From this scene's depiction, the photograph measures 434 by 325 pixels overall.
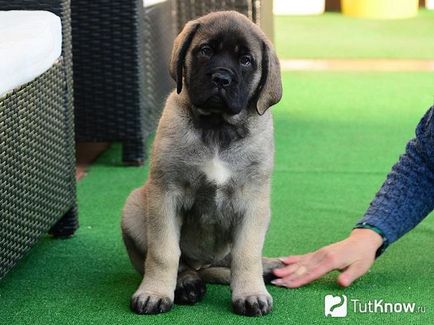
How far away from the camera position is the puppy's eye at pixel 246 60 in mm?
2658

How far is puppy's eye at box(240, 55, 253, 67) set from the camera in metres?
2.66

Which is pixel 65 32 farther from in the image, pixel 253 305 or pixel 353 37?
pixel 353 37

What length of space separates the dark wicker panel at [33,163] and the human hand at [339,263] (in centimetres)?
76

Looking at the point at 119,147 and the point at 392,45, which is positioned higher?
the point at 119,147

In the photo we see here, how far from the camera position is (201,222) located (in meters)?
2.78

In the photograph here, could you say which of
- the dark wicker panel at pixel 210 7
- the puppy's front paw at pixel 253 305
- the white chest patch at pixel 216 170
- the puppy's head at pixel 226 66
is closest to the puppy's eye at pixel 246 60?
the puppy's head at pixel 226 66

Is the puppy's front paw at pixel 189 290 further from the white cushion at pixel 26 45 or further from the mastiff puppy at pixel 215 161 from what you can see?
the white cushion at pixel 26 45

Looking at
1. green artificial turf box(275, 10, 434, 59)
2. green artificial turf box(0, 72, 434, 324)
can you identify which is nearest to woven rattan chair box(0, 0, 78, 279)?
green artificial turf box(0, 72, 434, 324)

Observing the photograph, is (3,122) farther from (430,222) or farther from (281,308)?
(430,222)


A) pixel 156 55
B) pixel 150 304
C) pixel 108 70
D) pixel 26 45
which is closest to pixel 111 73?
pixel 108 70

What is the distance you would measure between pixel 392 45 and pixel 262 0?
10.7 feet

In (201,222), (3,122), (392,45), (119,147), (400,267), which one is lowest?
(392,45)

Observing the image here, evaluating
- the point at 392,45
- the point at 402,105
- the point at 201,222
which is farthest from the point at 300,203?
the point at 392,45

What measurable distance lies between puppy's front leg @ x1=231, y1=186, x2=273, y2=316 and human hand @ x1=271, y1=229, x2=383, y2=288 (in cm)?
20
